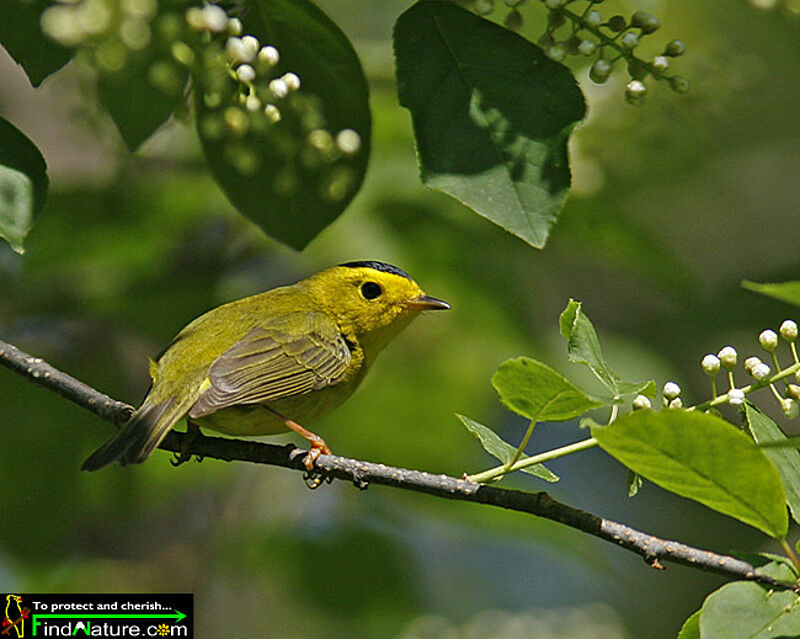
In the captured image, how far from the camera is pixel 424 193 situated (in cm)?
392

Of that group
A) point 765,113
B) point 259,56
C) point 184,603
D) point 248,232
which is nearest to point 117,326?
point 248,232

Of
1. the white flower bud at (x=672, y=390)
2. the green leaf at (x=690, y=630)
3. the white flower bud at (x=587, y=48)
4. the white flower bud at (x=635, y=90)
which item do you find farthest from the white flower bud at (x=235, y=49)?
the green leaf at (x=690, y=630)

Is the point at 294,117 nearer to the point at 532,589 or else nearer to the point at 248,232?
the point at 248,232

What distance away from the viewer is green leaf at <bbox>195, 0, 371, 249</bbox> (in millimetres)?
2322

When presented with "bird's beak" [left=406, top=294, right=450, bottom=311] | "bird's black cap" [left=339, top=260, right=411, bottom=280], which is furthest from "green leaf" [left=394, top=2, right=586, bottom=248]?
"bird's black cap" [left=339, top=260, right=411, bottom=280]

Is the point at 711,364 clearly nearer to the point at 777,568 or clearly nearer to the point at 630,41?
the point at 777,568

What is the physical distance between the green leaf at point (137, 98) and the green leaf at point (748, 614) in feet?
4.99

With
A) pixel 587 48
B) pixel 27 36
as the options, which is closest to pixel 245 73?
pixel 27 36

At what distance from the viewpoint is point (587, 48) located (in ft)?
7.01

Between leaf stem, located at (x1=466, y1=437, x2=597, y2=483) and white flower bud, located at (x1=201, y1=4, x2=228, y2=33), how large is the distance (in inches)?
40.5

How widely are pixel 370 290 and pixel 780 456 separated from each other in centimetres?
203

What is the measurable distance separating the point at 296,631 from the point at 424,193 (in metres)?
3.09

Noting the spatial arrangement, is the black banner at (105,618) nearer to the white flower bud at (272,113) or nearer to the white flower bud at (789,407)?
the white flower bud at (272,113)

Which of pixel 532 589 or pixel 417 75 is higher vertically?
pixel 417 75
